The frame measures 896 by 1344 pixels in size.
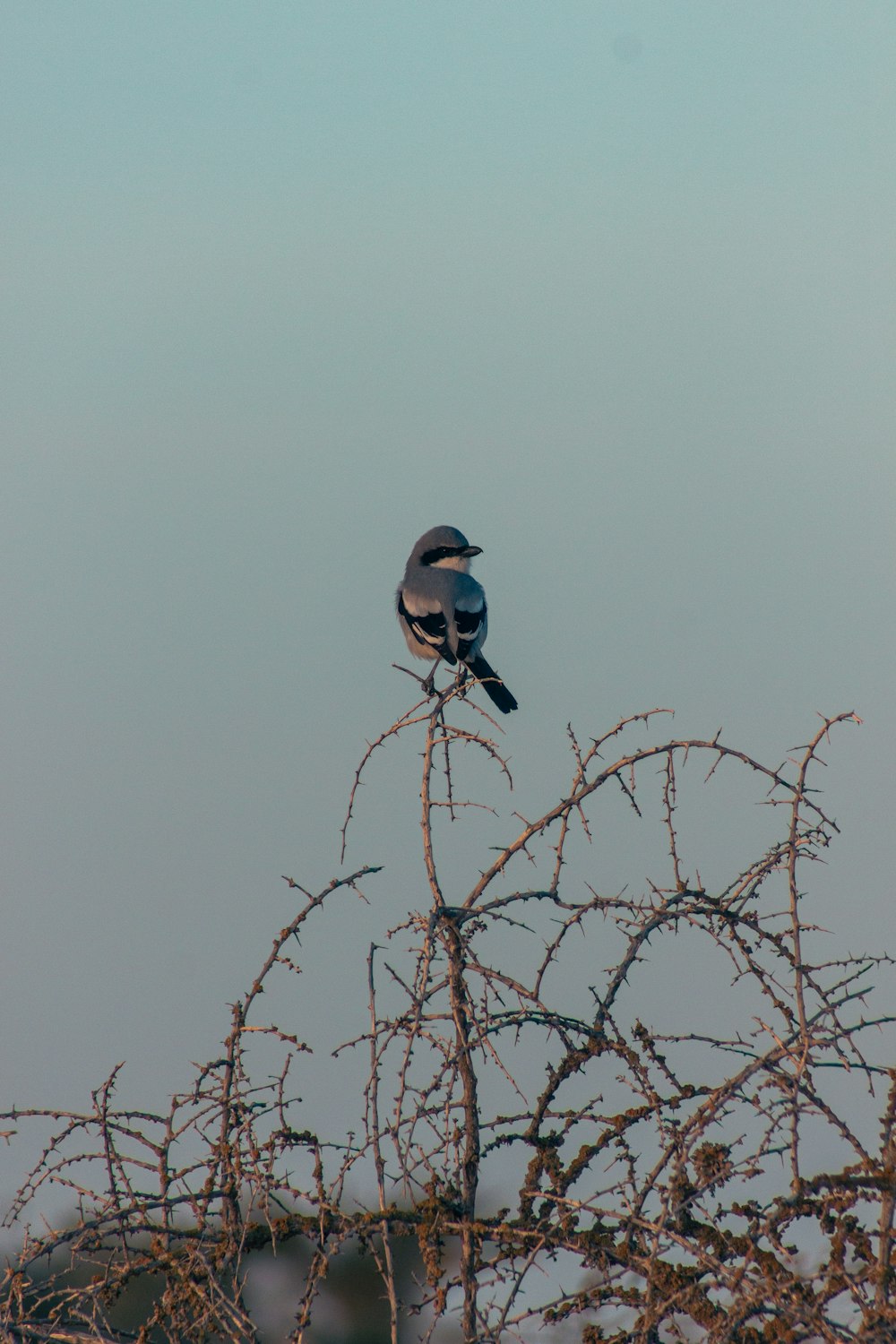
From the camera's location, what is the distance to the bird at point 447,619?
8070mm

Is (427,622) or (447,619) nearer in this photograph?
(447,619)

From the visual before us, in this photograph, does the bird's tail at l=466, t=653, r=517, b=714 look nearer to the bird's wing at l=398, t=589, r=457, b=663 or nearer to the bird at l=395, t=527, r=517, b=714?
the bird at l=395, t=527, r=517, b=714

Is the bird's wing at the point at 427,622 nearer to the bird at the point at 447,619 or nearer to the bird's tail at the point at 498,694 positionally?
the bird at the point at 447,619

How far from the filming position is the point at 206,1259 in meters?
3.41

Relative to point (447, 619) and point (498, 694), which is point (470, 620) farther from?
point (498, 694)

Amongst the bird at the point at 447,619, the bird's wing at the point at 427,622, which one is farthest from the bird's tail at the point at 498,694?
the bird's wing at the point at 427,622

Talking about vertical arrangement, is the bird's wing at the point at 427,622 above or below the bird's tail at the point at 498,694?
above

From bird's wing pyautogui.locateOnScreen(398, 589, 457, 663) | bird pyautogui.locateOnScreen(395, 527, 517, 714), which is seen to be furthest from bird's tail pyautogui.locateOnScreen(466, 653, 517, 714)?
bird's wing pyautogui.locateOnScreen(398, 589, 457, 663)

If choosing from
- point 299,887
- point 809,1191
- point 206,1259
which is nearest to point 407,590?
point 299,887

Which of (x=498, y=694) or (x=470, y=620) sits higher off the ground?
(x=470, y=620)

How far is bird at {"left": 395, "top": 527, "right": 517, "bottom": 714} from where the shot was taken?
8.07 meters

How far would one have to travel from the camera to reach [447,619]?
8125mm

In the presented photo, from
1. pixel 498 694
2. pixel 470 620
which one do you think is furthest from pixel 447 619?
pixel 498 694

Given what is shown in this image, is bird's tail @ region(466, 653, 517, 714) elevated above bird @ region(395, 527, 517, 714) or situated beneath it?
situated beneath
